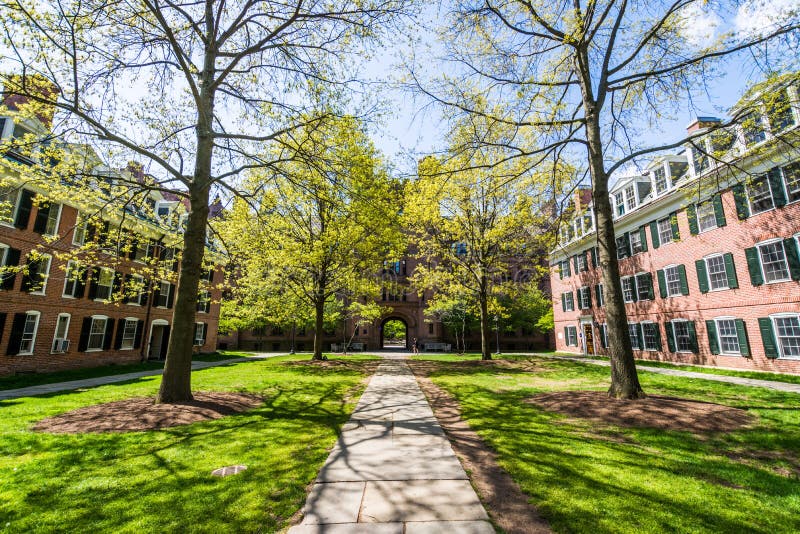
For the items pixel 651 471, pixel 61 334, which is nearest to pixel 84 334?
pixel 61 334

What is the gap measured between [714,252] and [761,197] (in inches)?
126

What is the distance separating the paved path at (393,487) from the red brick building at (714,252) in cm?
862

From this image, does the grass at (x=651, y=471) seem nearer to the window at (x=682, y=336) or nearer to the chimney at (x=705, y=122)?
the chimney at (x=705, y=122)

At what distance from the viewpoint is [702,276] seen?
57.3 ft

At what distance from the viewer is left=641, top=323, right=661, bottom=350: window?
20.4m

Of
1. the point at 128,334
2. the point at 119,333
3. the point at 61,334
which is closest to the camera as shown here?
the point at 61,334

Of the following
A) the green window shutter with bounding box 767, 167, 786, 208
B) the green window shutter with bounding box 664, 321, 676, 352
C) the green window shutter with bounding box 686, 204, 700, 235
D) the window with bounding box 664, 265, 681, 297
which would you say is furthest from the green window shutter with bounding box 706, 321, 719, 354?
the green window shutter with bounding box 767, 167, 786, 208

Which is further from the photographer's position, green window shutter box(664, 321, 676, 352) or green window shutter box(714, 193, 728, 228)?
green window shutter box(664, 321, 676, 352)

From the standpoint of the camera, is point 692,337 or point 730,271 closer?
point 730,271

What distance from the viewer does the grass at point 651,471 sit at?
3.12 metres

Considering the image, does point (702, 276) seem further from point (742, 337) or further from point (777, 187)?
point (777, 187)

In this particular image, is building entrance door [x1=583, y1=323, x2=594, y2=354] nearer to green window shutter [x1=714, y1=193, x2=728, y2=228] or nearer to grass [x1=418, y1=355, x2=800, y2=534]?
green window shutter [x1=714, y1=193, x2=728, y2=228]

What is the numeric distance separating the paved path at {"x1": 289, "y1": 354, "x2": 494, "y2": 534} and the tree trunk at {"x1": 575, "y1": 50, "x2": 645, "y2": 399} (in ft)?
14.5

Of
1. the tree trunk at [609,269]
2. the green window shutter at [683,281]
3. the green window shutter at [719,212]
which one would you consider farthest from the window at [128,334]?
the green window shutter at [719,212]
